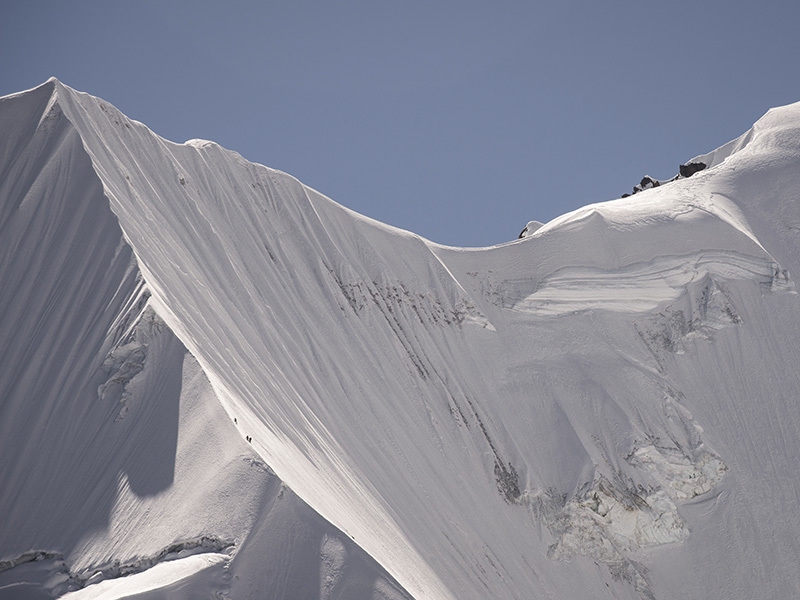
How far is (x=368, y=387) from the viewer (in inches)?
1674

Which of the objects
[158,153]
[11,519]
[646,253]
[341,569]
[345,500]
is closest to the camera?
[341,569]

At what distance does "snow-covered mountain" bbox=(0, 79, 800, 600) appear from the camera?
2948 centimetres

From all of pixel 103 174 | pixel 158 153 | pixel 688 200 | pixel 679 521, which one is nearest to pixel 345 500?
pixel 679 521

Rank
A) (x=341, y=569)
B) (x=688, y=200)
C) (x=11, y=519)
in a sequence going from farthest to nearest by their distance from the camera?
(x=688, y=200), (x=11, y=519), (x=341, y=569)

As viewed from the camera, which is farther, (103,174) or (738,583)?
(103,174)

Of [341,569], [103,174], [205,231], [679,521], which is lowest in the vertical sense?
[679,521]

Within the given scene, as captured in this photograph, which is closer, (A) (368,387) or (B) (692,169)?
(A) (368,387)

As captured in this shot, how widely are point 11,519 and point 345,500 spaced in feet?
36.8

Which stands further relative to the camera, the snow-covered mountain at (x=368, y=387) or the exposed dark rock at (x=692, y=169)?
the exposed dark rock at (x=692, y=169)

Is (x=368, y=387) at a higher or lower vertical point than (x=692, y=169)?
lower

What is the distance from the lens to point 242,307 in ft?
136

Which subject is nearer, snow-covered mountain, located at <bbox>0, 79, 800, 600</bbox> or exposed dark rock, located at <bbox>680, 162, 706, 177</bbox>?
snow-covered mountain, located at <bbox>0, 79, 800, 600</bbox>

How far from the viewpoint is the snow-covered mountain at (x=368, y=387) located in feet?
96.7

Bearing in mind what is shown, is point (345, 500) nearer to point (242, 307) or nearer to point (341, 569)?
point (341, 569)
